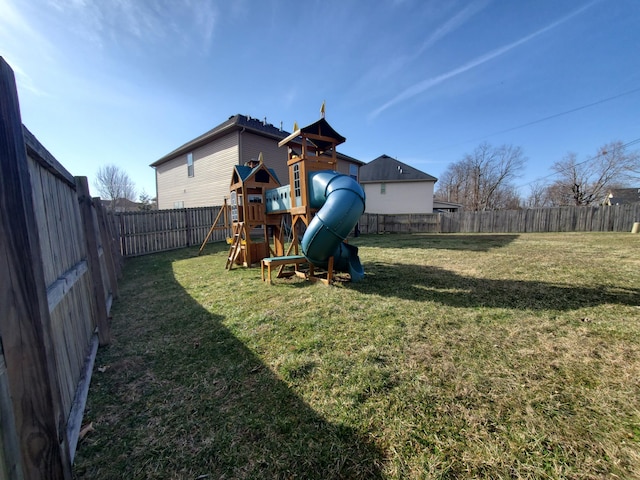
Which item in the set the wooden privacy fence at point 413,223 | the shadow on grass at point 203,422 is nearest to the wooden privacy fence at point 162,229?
the wooden privacy fence at point 413,223

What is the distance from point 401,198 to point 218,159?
17.9 meters

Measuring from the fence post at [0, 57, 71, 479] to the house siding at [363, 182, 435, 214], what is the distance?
83.8 ft

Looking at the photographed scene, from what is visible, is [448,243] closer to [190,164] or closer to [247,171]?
[247,171]

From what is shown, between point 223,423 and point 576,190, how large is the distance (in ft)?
143

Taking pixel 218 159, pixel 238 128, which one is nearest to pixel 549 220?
pixel 238 128

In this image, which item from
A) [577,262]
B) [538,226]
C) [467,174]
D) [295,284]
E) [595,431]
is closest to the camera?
[595,431]

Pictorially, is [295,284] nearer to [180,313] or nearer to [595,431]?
[180,313]

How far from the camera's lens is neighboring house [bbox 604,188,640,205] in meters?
33.6

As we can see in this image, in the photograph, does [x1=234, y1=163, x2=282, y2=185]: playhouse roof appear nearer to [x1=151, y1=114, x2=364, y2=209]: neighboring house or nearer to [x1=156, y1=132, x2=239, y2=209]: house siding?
[x1=151, y1=114, x2=364, y2=209]: neighboring house

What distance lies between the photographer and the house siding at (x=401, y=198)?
2591 centimetres

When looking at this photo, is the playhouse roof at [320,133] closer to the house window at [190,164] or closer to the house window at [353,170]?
the house window at [190,164]

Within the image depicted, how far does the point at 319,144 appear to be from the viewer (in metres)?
6.39

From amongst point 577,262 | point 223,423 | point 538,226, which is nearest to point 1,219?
point 223,423

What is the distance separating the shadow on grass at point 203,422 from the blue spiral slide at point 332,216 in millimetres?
2451
